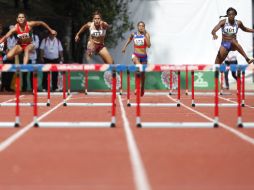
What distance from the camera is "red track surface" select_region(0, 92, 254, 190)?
5.59m

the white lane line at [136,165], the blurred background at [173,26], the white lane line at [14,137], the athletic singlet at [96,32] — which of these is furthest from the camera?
the blurred background at [173,26]

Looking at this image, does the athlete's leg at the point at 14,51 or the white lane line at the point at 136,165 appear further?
the athlete's leg at the point at 14,51

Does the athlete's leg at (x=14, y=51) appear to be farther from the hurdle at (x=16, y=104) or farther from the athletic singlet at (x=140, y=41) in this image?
the hurdle at (x=16, y=104)

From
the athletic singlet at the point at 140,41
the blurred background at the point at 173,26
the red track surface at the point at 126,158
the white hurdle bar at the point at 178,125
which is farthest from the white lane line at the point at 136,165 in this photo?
the blurred background at the point at 173,26

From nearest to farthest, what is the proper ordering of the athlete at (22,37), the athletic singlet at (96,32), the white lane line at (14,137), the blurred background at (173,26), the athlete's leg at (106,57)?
the white lane line at (14,137), the athlete at (22,37), the athlete's leg at (106,57), the athletic singlet at (96,32), the blurred background at (173,26)

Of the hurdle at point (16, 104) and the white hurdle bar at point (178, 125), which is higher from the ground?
the hurdle at point (16, 104)

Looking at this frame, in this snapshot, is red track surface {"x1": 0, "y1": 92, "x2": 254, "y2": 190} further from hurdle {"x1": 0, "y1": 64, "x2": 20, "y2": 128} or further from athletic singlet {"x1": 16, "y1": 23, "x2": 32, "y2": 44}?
athletic singlet {"x1": 16, "y1": 23, "x2": 32, "y2": 44}

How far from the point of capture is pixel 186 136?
8.64m

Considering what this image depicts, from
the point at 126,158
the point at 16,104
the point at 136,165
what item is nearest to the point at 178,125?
the point at 16,104

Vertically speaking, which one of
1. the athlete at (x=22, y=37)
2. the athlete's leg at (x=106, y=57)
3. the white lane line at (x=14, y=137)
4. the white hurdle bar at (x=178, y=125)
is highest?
the athlete at (x=22, y=37)

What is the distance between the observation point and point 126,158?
22.4ft

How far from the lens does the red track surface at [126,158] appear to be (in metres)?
5.59

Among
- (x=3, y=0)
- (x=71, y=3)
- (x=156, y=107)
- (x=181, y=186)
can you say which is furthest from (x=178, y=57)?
(x=181, y=186)

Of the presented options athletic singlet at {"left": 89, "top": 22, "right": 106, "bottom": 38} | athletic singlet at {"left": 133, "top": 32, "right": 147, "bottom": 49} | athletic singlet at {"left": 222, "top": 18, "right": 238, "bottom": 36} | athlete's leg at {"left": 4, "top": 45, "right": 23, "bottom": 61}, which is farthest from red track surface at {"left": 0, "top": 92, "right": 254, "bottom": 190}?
athletic singlet at {"left": 133, "top": 32, "right": 147, "bottom": 49}
